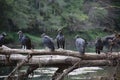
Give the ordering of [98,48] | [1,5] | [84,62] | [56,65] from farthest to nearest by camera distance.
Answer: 1. [1,5]
2. [98,48]
3. [56,65]
4. [84,62]

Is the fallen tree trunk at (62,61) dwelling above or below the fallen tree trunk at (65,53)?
below

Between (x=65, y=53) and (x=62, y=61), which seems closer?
(x=65, y=53)

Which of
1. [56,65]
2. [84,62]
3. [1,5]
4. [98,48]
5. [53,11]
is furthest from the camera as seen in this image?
[53,11]

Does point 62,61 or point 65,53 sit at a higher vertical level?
point 65,53

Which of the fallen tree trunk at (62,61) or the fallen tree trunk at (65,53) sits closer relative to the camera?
the fallen tree trunk at (65,53)

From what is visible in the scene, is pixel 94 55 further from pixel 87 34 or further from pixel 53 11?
pixel 53 11

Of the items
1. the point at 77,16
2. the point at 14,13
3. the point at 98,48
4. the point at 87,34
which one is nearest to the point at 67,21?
the point at 77,16

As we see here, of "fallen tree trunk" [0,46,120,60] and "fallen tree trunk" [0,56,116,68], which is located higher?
"fallen tree trunk" [0,46,120,60]

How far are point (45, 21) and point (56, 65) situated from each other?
56414 mm

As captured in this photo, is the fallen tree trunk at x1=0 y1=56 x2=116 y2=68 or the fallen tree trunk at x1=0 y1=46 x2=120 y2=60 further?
the fallen tree trunk at x1=0 y1=56 x2=116 y2=68

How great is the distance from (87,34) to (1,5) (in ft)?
60.8

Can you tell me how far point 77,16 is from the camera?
Answer: 76812 millimetres

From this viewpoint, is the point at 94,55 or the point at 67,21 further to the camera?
the point at 67,21

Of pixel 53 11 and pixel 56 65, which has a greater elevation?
pixel 53 11
